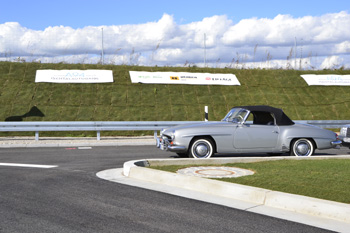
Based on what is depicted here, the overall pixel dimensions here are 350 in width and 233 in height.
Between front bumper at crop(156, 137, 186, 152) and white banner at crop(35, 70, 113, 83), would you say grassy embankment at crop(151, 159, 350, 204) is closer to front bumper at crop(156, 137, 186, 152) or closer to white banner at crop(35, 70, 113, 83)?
front bumper at crop(156, 137, 186, 152)

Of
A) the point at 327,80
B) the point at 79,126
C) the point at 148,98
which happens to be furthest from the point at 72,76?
the point at 327,80

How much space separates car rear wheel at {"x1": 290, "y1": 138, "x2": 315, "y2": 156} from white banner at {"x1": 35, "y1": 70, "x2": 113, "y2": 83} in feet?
57.3

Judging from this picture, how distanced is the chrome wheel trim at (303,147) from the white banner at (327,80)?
776 inches

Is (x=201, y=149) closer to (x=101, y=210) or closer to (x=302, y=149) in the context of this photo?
(x=302, y=149)

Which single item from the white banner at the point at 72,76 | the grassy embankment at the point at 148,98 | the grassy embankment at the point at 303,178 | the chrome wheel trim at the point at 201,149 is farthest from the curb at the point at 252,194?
the white banner at the point at 72,76

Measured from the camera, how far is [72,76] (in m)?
27.2

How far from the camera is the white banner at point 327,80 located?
101 ft

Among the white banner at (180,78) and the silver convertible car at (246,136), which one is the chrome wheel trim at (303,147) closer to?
the silver convertible car at (246,136)

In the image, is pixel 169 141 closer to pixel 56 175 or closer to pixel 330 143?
pixel 56 175

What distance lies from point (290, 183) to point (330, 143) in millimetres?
5654

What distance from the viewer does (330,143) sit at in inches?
487

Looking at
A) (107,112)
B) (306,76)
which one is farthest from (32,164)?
(306,76)

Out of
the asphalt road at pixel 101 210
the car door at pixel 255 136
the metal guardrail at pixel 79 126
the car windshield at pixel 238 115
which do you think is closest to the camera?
the asphalt road at pixel 101 210

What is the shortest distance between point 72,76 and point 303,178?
70.8ft
